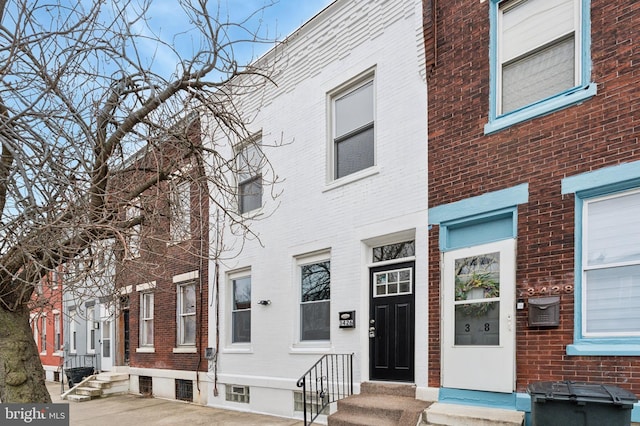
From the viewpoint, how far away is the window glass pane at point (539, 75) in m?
5.67

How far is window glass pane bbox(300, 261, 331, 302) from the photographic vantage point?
8.69 m

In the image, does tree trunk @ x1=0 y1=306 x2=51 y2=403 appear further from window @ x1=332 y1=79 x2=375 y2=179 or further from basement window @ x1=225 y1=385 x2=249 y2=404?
window @ x1=332 y1=79 x2=375 y2=179

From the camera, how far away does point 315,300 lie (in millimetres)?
8883

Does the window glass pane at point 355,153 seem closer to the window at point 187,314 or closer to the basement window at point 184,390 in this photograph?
the window at point 187,314

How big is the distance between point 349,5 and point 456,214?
431 cm

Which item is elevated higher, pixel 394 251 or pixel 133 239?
pixel 133 239

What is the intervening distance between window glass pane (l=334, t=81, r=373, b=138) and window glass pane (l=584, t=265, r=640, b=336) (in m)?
4.33

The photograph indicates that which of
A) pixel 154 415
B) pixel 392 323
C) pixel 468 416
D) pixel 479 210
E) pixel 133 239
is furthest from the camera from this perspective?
pixel 154 415

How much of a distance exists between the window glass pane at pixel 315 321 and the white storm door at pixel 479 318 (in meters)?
2.70

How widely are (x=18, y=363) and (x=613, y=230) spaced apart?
6704 mm

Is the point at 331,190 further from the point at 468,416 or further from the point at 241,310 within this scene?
the point at 468,416

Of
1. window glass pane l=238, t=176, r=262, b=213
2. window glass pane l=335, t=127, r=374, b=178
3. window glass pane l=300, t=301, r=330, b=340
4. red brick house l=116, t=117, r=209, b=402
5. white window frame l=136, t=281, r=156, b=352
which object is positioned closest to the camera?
window glass pane l=335, t=127, r=374, b=178

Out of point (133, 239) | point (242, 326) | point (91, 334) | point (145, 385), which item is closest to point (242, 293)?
point (242, 326)

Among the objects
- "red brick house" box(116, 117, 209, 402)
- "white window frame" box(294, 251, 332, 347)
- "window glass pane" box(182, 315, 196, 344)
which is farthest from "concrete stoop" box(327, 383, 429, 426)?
"window glass pane" box(182, 315, 196, 344)
